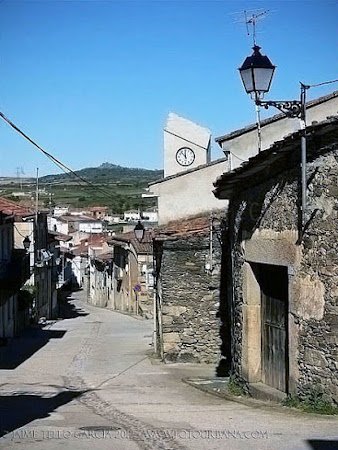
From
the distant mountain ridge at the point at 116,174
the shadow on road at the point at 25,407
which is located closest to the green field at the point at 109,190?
the distant mountain ridge at the point at 116,174

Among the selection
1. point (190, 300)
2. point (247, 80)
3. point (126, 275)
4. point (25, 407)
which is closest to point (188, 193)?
point (190, 300)

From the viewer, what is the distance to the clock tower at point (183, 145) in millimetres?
21891

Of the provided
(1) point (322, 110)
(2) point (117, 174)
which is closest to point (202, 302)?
(1) point (322, 110)

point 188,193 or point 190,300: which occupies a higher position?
point 188,193

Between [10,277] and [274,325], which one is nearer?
[274,325]

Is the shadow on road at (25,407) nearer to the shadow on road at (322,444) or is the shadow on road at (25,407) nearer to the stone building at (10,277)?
the shadow on road at (322,444)

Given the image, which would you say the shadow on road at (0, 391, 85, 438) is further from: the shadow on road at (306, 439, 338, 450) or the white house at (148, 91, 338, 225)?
the white house at (148, 91, 338, 225)

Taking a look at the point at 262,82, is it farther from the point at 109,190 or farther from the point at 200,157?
the point at 109,190

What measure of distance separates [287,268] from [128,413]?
2.87 meters

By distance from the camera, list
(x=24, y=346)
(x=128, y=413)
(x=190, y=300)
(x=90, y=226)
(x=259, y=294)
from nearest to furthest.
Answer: (x=128, y=413) < (x=259, y=294) < (x=190, y=300) < (x=24, y=346) < (x=90, y=226)

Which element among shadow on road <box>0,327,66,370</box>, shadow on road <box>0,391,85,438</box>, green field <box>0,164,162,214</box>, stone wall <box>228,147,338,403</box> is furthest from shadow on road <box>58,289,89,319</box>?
green field <box>0,164,162,214</box>

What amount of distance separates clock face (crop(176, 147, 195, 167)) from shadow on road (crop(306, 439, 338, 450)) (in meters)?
15.4

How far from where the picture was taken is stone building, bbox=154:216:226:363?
16.8 metres

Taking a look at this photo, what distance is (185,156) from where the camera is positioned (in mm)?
22156
